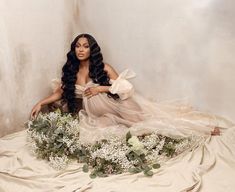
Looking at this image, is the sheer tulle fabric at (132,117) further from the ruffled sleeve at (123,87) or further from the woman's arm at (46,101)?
the woman's arm at (46,101)

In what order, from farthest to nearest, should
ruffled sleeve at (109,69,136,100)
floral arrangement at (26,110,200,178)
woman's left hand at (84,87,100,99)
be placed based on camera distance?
1. woman's left hand at (84,87,100,99)
2. ruffled sleeve at (109,69,136,100)
3. floral arrangement at (26,110,200,178)

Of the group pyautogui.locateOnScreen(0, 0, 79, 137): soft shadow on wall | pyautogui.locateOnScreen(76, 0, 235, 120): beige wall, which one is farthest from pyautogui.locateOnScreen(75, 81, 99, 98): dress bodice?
pyautogui.locateOnScreen(76, 0, 235, 120): beige wall

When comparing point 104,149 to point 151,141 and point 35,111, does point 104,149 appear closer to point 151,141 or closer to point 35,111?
point 151,141

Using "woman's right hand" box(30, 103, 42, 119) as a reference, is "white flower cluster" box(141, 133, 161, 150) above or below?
below

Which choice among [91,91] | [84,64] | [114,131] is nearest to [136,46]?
[84,64]

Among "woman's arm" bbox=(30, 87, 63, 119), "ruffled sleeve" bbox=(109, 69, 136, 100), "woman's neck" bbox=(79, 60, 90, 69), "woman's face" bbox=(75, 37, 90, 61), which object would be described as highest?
"woman's face" bbox=(75, 37, 90, 61)

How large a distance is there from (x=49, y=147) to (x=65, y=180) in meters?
0.34

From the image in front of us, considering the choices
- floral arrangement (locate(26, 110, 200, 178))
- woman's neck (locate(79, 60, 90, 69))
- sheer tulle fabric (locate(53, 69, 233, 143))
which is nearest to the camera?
floral arrangement (locate(26, 110, 200, 178))

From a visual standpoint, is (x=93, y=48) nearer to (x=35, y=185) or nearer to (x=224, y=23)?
(x=224, y=23)

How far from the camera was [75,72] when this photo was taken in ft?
10.5

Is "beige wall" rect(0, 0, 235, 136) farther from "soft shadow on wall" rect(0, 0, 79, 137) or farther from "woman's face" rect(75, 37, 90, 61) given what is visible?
"woman's face" rect(75, 37, 90, 61)

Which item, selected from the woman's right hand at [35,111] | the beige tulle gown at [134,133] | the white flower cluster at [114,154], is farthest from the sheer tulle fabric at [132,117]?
the woman's right hand at [35,111]

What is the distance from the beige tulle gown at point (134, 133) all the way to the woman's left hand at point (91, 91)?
0.03 meters

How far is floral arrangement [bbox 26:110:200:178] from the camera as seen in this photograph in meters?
2.49
